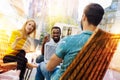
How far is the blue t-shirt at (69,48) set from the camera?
2113 millimetres

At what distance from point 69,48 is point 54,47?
64cm

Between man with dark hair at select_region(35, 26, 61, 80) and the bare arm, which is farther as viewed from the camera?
man with dark hair at select_region(35, 26, 61, 80)

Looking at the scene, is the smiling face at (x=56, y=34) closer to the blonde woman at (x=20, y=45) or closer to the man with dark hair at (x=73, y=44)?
the blonde woman at (x=20, y=45)

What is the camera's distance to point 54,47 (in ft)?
9.00

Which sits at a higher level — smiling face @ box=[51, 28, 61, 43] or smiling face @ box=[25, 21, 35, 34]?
smiling face @ box=[25, 21, 35, 34]

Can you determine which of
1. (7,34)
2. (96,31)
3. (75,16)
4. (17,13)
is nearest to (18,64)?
(7,34)

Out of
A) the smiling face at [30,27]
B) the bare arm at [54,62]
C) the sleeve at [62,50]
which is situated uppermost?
the smiling face at [30,27]

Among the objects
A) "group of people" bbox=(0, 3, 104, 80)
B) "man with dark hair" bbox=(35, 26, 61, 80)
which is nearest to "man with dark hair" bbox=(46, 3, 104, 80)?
"group of people" bbox=(0, 3, 104, 80)

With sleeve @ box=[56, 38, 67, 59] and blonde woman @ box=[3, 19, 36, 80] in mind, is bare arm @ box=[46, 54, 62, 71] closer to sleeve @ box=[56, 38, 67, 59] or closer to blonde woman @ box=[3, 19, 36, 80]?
sleeve @ box=[56, 38, 67, 59]

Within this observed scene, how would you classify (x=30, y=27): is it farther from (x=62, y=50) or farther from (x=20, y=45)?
(x=62, y=50)

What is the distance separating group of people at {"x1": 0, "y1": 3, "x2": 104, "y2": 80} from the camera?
6.94 ft

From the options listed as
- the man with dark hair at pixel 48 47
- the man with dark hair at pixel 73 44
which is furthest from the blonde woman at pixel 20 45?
the man with dark hair at pixel 73 44

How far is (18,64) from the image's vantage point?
9.18 feet

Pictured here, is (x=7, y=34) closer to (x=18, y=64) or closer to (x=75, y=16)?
(x=18, y=64)
